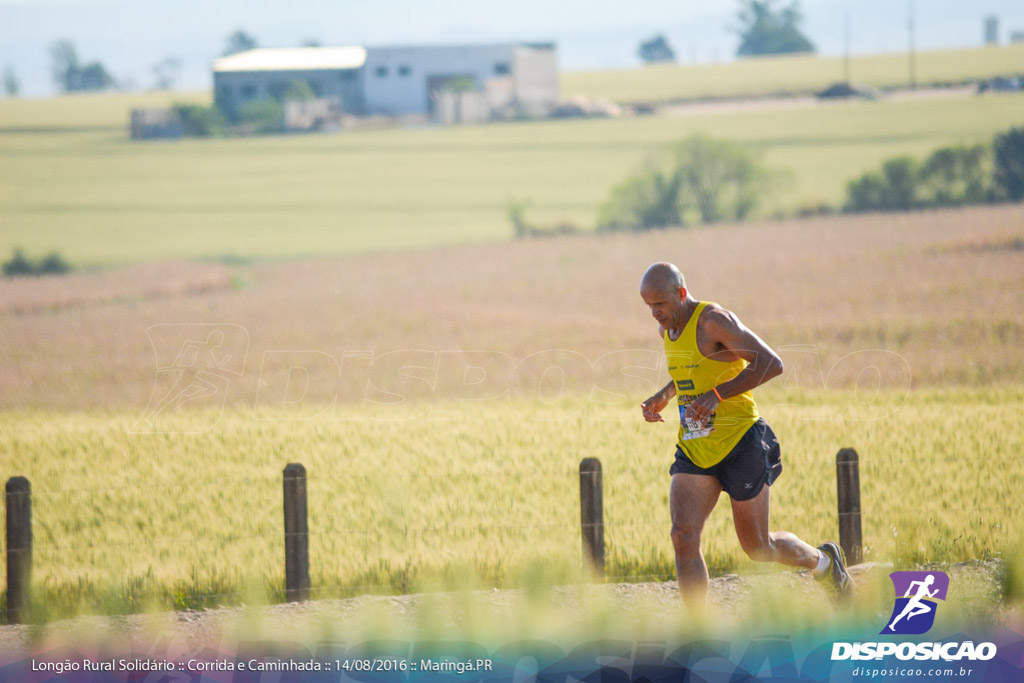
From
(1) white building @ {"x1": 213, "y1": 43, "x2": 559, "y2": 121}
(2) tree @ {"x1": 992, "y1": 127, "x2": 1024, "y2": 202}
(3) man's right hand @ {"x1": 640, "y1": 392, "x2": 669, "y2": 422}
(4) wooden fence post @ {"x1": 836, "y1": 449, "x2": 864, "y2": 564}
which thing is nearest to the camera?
(3) man's right hand @ {"x1": 640, "y1": 392, "x2": 669, "y2": 422}

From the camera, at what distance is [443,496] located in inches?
402

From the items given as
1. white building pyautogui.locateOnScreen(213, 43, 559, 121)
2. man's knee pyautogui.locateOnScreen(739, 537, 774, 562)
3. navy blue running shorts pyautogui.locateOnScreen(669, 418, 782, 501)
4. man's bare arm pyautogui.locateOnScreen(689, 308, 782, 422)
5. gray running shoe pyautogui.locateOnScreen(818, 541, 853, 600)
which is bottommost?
gray running shoe pyautogui.locateOnScreen(818, 541, 853, 600)

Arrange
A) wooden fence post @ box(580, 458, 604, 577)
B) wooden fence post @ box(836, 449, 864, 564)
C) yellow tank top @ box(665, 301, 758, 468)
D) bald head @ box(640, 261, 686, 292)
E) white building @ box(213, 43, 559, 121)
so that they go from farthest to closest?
white building @ box(213, 43, 559, 121)
wooden fence post @ box(836, 449, 864, 564)
wooden fence post @ box(580, 458, 604, 577)
yellow tank top @ box(665, 301, 758, 468)
bald head @ box(640, 261, 686, 292)

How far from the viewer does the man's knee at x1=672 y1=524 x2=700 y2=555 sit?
5691mm

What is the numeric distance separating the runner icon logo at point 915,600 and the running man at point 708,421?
2.67 feet

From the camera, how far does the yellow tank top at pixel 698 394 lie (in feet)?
18.5

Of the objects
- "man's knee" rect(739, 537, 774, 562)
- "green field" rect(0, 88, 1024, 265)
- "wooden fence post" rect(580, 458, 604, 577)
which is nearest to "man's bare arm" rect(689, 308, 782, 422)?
"man's knee" rect(739, 537, 774, 562)

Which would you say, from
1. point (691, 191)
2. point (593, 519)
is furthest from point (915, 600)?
point (691, 191)

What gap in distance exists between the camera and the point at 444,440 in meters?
13.0

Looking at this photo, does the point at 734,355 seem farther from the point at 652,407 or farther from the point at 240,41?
the point at 240,41

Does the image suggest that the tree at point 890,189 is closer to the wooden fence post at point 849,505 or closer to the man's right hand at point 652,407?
the wooden fence post at point 849,505

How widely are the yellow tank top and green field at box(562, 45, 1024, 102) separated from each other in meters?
51.7

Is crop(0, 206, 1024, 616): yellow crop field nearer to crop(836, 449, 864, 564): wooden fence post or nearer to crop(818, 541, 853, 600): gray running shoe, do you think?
crop(836, 449, 864, 564): wooden fence post

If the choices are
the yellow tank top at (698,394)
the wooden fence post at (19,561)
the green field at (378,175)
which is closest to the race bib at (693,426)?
the yellow tank top at (698,394)
